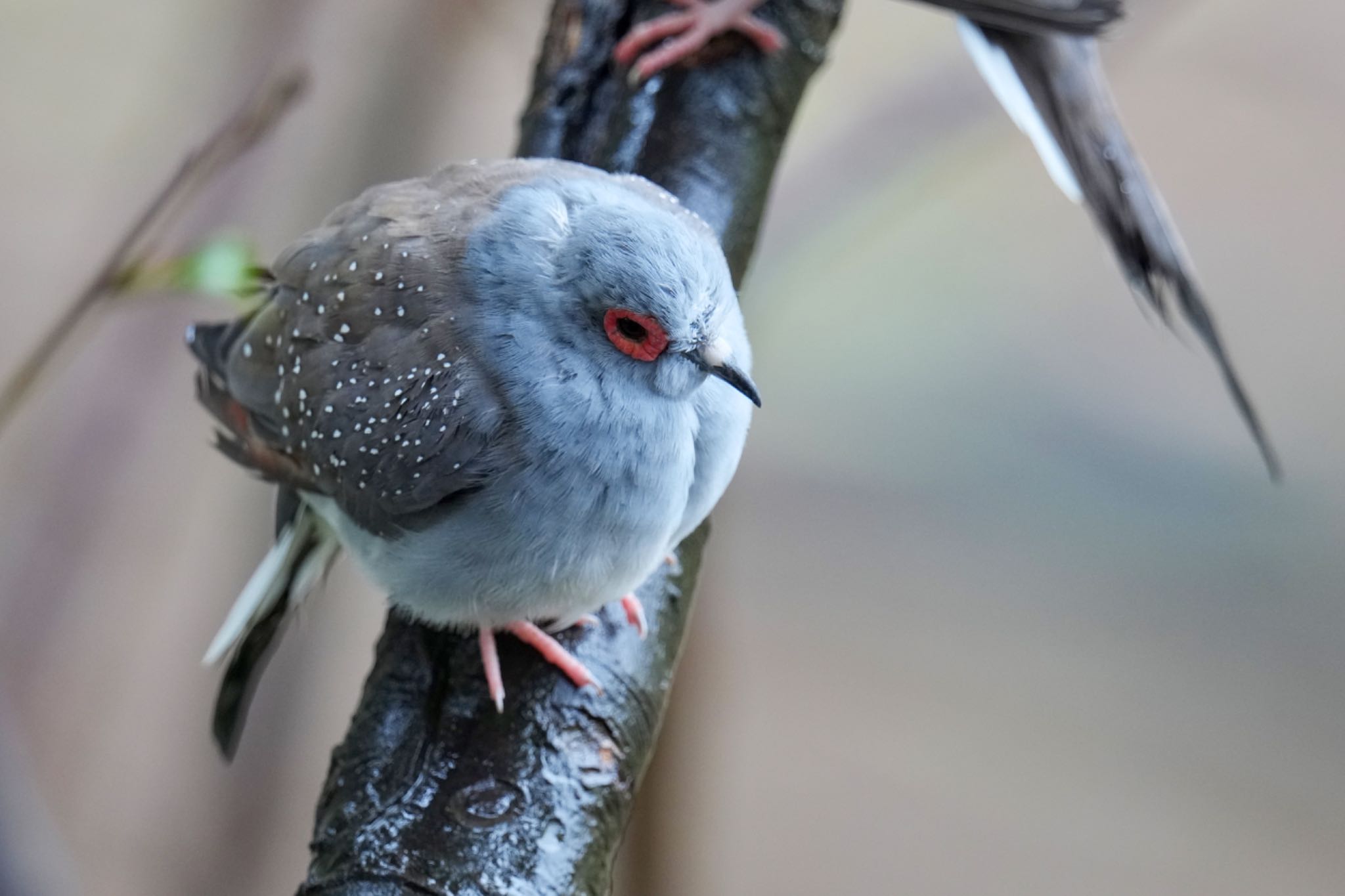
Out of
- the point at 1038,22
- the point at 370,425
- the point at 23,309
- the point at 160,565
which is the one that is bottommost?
the point at 160,565

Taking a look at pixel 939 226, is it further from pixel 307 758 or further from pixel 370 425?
pixel 370 425

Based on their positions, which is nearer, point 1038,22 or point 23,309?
point 1038,22

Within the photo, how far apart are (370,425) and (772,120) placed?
1.05m

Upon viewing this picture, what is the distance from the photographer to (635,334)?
1.48 meters

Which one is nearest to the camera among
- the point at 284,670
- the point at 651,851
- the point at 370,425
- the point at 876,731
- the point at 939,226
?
the point at 370,425

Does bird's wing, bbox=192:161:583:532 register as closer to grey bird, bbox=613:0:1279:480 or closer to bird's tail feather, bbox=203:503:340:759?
bird's tail feather, bbox=203:503:340:759

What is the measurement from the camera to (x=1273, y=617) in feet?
13.7

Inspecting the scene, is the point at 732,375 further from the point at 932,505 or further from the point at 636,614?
the point at 932,505

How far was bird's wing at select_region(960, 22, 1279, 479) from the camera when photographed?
7.10 feet

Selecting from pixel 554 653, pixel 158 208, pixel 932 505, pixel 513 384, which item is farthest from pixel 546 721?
pixel 932 505

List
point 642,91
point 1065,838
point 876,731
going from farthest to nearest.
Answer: point 876,731, point 1065,838, point 642,91

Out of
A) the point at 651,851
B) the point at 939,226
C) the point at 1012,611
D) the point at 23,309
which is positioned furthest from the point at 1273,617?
the point at 23,309

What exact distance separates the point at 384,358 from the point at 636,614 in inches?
21.0

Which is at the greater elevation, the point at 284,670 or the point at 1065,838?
the point at 284,670
